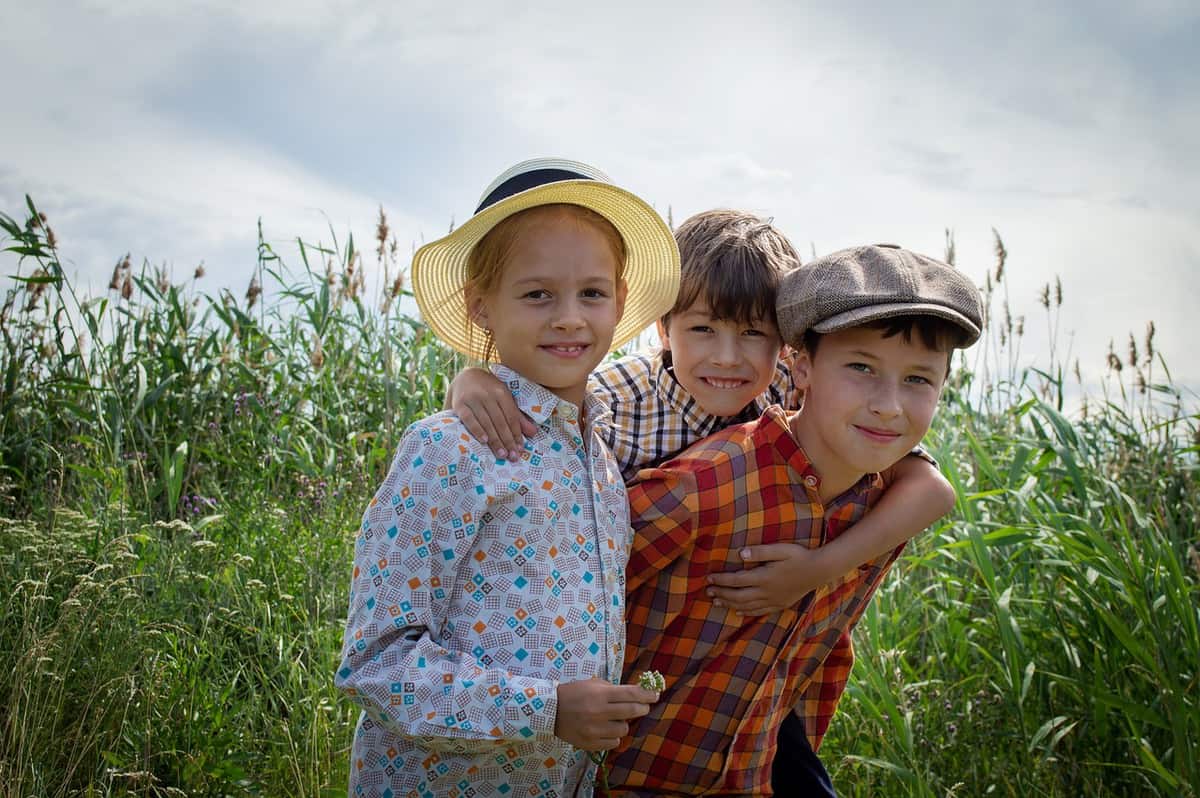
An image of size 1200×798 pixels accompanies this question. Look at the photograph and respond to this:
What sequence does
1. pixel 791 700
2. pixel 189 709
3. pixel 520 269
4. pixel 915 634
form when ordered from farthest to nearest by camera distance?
pixel 915 634 < pixel 189 709 < pixel 791 700 < pixel 520 269

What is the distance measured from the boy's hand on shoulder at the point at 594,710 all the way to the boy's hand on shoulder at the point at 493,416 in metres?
0.46

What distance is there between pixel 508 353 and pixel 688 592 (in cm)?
63

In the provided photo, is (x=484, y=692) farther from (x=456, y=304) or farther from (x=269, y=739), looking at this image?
(x=269, y=739)

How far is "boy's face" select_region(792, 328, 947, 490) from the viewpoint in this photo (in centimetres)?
205

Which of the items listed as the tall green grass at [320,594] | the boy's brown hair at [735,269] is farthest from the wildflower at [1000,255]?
the boy's brown hair at [735,269]

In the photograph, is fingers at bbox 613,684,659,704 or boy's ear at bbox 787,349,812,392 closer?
fingers at bbox 613,684,659,704

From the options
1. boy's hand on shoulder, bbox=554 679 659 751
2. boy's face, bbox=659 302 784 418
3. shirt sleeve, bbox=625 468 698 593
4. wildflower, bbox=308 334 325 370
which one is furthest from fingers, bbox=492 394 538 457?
wildflower, bbox=308 334 325 370

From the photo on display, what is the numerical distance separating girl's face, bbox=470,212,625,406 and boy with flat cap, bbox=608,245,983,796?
0.34 m

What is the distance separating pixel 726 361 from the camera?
2.29 metres

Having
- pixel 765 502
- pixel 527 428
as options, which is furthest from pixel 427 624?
pixel 765 502

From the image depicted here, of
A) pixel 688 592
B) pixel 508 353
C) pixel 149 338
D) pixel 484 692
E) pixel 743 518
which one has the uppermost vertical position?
pixel 149 338

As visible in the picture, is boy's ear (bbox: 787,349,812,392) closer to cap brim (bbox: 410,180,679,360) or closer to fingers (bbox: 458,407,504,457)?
cap brim (bbox: 410,180,679,360)

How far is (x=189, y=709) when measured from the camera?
2.77 meters

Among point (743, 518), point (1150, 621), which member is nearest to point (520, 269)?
point (743, 518)
